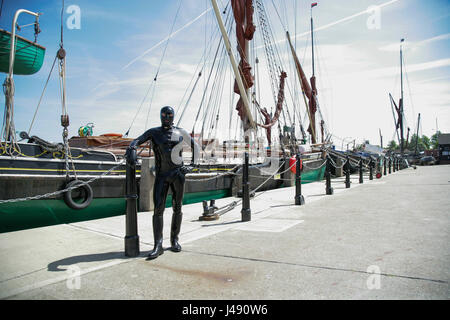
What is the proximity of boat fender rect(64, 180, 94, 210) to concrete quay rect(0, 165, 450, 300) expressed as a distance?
1.37 metres

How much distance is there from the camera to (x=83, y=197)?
8.00m

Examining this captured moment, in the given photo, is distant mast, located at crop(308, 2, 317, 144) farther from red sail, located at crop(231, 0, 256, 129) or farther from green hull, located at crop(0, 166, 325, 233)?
green hull, located at crop(0, 166, 325, 233)

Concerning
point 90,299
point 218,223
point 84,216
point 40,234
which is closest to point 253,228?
point 218,223

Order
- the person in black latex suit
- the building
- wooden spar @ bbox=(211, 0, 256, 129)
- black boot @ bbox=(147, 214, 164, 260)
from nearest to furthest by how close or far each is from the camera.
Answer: black boot @ bbox=(147, 214, 164, 260), the person in black latex suit, wooden spar @ bbox=(211, 0, 256, 129), the building

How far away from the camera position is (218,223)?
252 inches

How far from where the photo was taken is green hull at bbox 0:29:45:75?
35.1 ft

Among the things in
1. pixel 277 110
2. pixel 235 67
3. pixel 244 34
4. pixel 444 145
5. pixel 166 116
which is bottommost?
pixel 166 116

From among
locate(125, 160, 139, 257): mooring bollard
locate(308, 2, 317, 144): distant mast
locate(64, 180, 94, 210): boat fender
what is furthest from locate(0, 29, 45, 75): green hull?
locate(308, 2, 317, 144): distant mast

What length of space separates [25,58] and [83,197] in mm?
6650

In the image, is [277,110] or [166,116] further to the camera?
[277,110]

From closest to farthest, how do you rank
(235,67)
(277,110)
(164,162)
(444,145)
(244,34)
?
(164,162)
(235,67)
(244,34)
(277,110)
(444,145)

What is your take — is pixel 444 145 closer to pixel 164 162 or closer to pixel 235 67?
pixel 235 67

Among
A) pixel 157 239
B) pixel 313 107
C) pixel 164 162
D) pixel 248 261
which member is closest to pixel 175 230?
pixel 157 239
